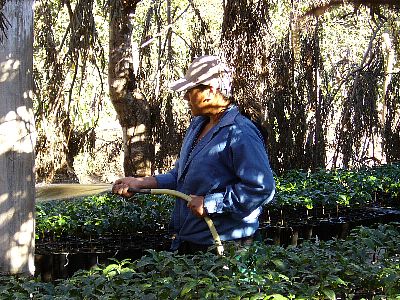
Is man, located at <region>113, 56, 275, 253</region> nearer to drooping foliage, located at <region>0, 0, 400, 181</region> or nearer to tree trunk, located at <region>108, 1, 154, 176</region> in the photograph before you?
drooping foliage, located at <region>0, 0, 400, 181</region>

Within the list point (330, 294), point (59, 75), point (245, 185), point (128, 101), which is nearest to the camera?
point (330, 294)

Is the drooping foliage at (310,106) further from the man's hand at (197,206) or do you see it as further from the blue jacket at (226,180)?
the man's hand at (197,206)

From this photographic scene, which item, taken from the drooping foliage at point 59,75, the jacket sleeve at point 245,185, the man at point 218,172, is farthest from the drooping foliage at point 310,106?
the jacket sleeve at point 245,185

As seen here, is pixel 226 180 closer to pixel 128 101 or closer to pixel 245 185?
pixel 245 185

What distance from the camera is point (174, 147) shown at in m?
10.6

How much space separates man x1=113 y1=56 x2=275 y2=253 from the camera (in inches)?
141

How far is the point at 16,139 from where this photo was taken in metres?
3.79

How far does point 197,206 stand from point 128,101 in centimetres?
571

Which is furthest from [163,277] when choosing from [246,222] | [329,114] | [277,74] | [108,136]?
[108,136]

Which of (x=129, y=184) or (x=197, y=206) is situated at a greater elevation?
(x=129, y=184)

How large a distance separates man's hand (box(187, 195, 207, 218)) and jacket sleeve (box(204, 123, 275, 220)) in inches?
0.8

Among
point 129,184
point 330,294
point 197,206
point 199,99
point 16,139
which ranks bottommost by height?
point 330,294

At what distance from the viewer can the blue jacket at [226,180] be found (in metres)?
3.59

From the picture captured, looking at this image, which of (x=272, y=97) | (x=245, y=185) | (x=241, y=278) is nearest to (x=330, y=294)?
(x=241, y=278)
